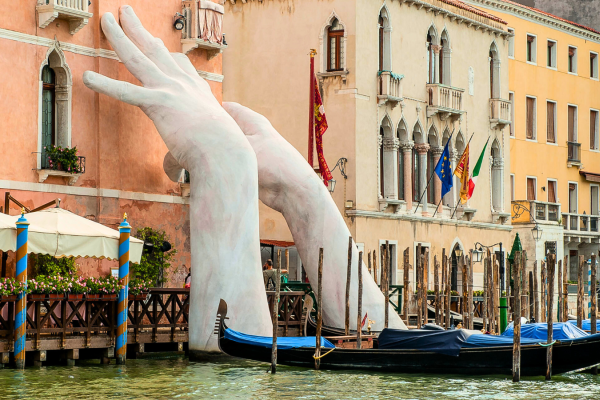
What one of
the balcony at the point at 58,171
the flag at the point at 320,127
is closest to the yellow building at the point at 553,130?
the flag at the point at 320,127

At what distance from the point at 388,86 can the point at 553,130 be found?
43.0ft

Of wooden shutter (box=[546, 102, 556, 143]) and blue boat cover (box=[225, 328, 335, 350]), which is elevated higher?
wooden shutter (box=[546, 102, 556, 143])

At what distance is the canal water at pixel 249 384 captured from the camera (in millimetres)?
16078

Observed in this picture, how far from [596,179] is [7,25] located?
2975 centimetres

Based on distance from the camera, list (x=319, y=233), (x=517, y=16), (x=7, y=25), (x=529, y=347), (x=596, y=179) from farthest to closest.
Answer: (x=596, y=179) → (x=517, y=16) → (x=319, y=233) → (x=7, y=25) → (x=529, y=347)

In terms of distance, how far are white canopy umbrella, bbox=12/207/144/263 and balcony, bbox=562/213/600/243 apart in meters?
26.5

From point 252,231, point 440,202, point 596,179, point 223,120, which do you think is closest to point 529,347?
point 252,231

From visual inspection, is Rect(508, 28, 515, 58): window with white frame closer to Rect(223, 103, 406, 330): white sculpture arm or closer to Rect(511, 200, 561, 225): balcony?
Rect(511, 200, 561, 225): balcony

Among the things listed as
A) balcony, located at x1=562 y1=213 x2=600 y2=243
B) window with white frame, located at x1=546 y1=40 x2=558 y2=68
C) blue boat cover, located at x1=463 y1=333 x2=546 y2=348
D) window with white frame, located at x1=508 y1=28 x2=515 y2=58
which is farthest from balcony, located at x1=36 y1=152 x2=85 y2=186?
window with white frame, located at x1=546 y1=40 x2=558 y2=68

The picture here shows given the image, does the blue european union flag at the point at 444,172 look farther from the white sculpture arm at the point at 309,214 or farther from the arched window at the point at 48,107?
the arched window at the point at 48,107

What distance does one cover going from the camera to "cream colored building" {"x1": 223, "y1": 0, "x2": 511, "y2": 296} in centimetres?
3120

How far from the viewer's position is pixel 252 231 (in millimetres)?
20375

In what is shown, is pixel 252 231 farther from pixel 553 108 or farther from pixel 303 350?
→ pixel 553 108

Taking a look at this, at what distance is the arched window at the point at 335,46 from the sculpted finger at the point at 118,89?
461 inches
